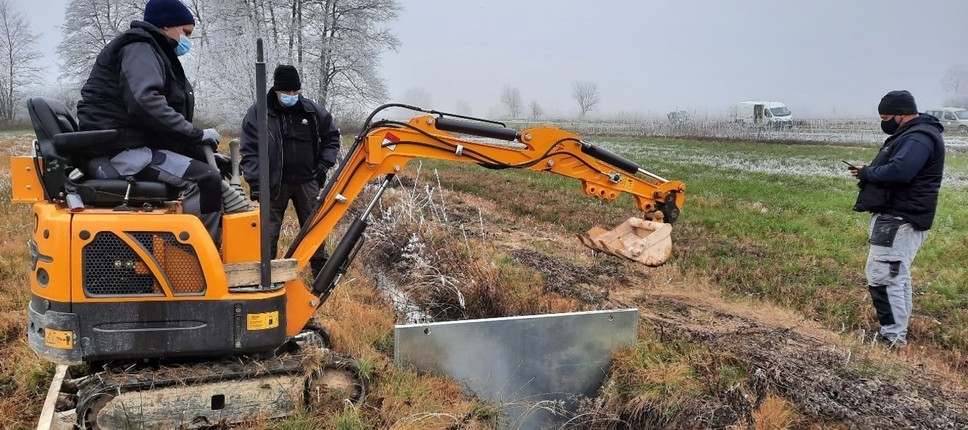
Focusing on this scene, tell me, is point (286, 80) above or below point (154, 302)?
above

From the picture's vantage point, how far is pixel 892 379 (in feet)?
16.6

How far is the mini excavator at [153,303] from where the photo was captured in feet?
12.6

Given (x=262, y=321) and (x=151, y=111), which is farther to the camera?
(x=262, y=321)

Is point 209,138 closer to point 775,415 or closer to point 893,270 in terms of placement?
point 775,415

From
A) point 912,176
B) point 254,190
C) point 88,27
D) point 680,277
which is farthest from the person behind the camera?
point 88,27

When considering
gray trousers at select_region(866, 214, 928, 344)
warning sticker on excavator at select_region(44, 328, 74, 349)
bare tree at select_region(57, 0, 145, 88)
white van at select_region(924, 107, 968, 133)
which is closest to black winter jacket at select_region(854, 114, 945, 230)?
gray trousers at select_region(866, 214, 928, 344)

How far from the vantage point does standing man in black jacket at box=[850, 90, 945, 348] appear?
235 inches

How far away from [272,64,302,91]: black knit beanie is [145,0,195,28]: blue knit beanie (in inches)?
74.2

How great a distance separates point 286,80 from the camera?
611 centimetres

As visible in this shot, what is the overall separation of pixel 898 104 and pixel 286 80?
5.47m

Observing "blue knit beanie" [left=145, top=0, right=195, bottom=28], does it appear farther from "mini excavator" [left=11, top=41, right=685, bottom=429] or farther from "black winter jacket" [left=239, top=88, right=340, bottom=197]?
"black winter jacket" [left=239, top=88, right=340, bottom=197]

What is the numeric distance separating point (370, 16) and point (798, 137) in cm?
2202

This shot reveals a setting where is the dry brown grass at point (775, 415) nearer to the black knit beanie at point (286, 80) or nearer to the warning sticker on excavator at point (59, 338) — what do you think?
the warning sticker on excavator at point (59, 338)

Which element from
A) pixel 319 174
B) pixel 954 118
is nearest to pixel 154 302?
pixel 319 174
